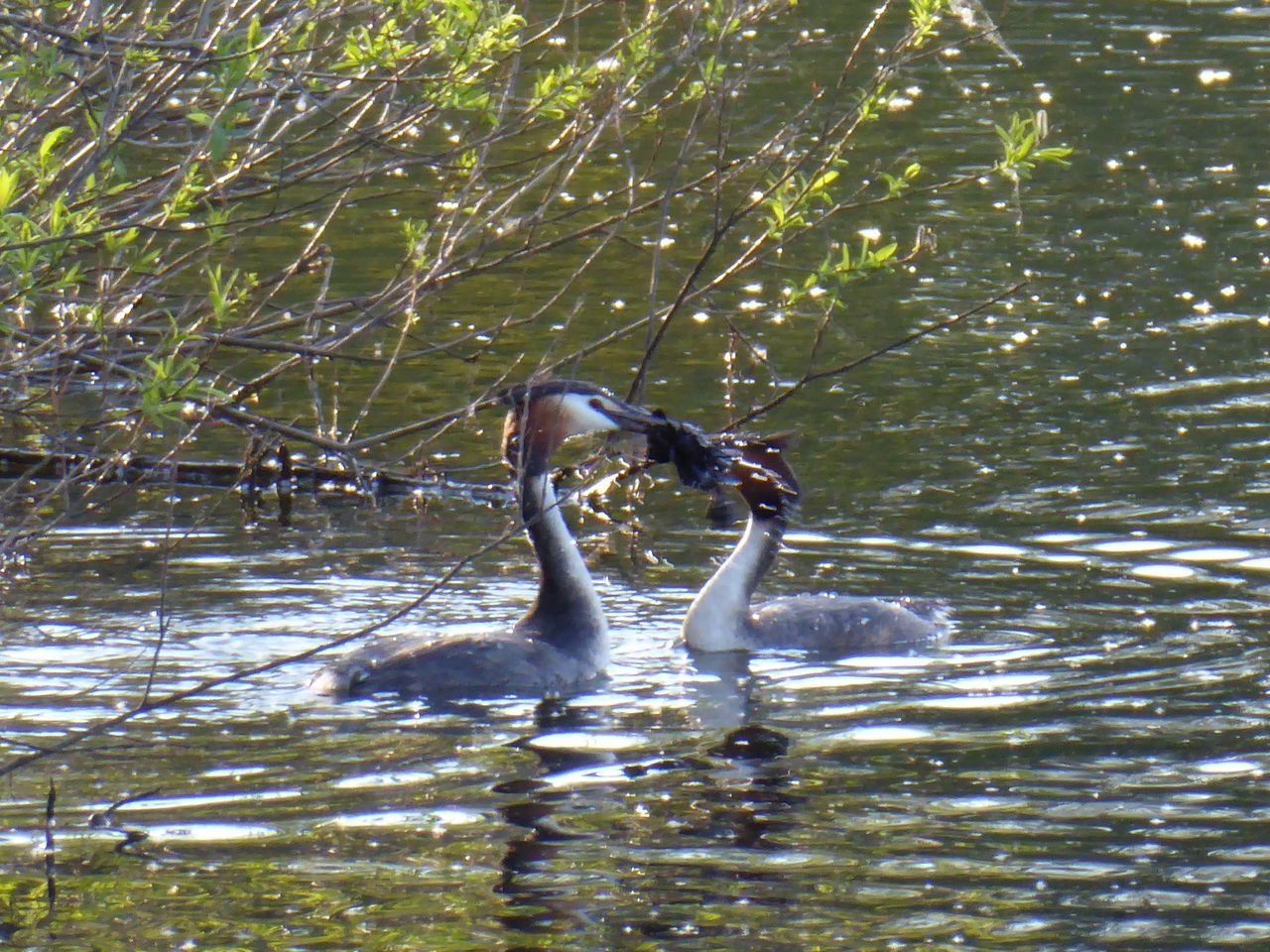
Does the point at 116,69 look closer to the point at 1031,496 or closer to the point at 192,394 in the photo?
the point at 192,394

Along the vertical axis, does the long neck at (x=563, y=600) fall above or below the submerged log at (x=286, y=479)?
below

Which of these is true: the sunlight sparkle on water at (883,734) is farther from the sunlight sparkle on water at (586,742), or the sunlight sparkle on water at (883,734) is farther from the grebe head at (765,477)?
the grebe head at (765,477)

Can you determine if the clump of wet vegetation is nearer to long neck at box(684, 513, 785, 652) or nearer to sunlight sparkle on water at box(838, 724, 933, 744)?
long neck at box(684, 513, 785, 652)

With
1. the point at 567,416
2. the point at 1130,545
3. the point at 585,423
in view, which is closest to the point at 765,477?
the point at 585,423

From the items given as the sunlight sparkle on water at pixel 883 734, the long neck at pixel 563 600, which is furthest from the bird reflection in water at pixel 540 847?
the sunlight sparkle on water at pixel 883 734

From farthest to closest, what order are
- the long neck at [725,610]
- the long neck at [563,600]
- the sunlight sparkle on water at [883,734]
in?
1. the long neck at [725,610]
2. the long neck at [563,600]
3. the sunlight sparkle on water at [883,734]

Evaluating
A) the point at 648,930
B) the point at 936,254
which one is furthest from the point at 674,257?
the point at 648,930

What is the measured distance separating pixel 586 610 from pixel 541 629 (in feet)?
0.75

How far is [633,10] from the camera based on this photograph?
22.8 meters

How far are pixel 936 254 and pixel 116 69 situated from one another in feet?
38.5

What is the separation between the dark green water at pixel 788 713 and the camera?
22.5ft

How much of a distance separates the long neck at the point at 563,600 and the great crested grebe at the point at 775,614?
0.62 metres

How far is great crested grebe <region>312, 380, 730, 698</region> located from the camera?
946 centimetres

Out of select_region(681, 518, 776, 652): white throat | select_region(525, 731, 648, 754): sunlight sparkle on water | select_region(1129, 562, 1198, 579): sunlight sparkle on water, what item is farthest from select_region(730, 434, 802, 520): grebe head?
select_region(525, 731, 648, 754): sunlight sparkle on water
